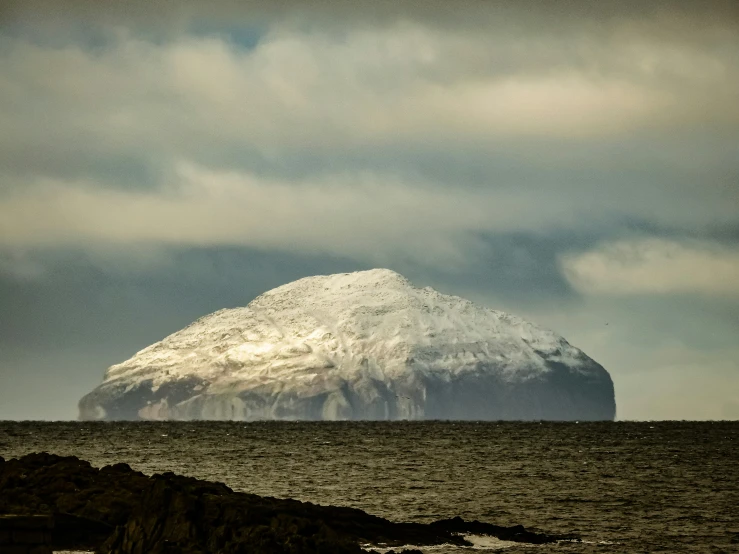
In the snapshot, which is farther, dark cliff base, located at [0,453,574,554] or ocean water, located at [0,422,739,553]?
ocean water, located at [0,422,739,553]

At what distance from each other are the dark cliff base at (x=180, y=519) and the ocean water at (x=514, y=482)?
336cm

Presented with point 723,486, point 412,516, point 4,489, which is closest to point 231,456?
point 723,486

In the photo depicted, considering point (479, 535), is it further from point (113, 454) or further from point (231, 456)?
point (113, 454)

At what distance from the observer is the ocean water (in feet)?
195

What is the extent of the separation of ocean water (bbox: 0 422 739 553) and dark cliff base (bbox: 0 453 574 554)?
336cm

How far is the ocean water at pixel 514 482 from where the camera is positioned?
5931 cm

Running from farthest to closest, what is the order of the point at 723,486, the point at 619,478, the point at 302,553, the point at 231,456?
1. the point at 231,456
2. the point at 619,478
3. the point at 723,486
4. the point at 302,553

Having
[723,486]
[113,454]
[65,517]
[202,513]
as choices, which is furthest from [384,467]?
[202,513]

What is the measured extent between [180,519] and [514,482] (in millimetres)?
55688

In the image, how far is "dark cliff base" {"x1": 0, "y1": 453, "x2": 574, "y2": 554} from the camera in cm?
3684

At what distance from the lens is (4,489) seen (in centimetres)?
5406

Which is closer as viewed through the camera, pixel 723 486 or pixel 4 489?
pixel 4 489

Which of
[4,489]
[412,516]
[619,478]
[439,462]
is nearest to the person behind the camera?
[4,489]

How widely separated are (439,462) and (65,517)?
72.8 m
